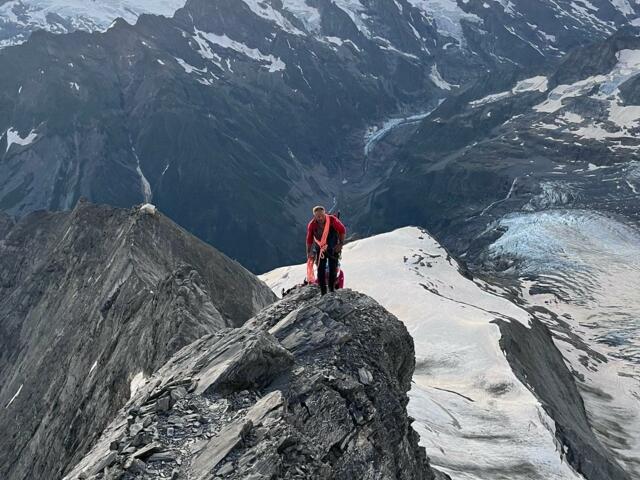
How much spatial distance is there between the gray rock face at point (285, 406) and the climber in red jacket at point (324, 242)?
1.13 metres

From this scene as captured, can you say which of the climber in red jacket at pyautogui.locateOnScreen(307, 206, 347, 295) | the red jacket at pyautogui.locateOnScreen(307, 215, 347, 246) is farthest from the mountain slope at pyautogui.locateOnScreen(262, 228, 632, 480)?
the red jacket at pyautogui.locateOnScreen(307, 215, 347, 246)

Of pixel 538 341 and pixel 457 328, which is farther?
pixel 538 341

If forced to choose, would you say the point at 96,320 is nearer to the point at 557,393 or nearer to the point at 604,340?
the point at 557,393

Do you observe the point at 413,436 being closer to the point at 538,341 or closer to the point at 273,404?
the point at 273,404

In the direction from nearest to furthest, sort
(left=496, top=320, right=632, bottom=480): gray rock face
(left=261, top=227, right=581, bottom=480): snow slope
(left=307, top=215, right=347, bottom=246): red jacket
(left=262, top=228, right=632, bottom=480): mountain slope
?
1. (left=307, top=215, right=347, bottom=246): red jacket
2. (left=261, top=227, right=581, bottom=480): snow slope
3. (left=262, top=228, right=632, bottom=480): mountain slope
4. (left=496, top=320, right=632, bottom=480): gray rock face

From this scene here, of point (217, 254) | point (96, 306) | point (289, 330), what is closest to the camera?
point (289, 330)

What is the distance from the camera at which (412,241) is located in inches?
5325

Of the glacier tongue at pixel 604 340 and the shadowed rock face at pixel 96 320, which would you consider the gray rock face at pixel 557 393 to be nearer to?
the glacier tongue at pixel 604 340

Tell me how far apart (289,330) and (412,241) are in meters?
112

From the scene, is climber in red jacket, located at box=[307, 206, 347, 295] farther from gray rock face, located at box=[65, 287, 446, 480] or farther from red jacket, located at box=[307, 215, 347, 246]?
gray rock face, located at box=[65, 287, 446, 480]

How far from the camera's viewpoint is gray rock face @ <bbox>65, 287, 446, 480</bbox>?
1823 cm

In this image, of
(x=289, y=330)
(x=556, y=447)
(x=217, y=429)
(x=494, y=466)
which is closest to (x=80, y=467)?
(x=217, y=429)

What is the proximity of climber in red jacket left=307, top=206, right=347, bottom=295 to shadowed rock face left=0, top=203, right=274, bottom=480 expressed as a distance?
12.9 m

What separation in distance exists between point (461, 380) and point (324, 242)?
4484 centimetres
